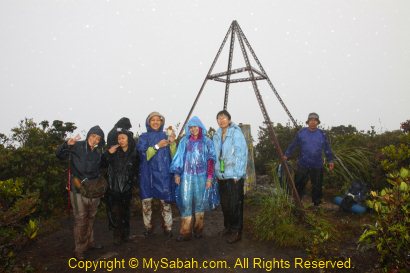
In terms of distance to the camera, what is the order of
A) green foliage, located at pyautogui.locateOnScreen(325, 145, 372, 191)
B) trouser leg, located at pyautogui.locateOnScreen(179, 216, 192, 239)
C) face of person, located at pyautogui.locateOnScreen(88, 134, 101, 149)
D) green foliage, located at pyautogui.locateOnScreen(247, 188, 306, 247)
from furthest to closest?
green foliage, located at pyautogui.locateOnScreen(325, 145, 372, 191) < trouser leg, located at pyautogui.locateOnScreen(179, 216, 192, 239) < green foliage, located at pyautogui.locateOnScreen(247, 188, 306, 247) < face of person, located at pyautogui.locateOnScreen(88, 134, 101, 149)

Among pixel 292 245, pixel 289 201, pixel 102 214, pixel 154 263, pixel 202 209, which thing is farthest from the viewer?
pixel 102 214

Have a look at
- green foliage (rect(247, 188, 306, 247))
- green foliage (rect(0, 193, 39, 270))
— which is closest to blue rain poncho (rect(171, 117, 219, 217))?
green foliage (rect(247, 188, 306, 247))

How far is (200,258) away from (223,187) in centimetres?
120

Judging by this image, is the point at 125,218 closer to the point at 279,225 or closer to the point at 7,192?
the point at 7,192

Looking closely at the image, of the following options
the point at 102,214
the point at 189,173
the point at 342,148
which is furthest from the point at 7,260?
the point at 342,148

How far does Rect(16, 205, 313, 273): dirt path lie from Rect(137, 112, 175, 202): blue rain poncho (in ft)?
2.51

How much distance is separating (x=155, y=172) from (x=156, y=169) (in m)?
0.05

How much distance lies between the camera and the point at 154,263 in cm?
424

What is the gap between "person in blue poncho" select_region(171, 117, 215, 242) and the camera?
498 centimetres

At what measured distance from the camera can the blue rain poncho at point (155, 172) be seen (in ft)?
16.7

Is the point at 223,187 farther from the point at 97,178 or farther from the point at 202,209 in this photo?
the point at 97,178

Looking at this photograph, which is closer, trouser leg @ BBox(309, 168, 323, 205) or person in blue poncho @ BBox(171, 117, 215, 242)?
person in blue poncho @ BBox(171, 117, 215, 242)

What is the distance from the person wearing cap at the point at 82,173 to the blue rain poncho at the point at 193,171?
1.26m

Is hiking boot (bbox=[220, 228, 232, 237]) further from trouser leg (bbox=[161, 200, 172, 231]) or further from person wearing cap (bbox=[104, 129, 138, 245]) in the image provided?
person wearing cap (bbox=[104, 129, 138, 245])
